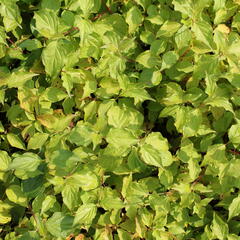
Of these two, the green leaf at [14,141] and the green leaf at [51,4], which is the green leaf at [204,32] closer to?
the green leaf at [51,4]

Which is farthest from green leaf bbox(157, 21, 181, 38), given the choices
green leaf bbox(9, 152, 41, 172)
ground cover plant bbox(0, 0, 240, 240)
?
green leaf bbox(9, 152, 41, 172)

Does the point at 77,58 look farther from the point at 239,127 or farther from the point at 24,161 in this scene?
the point at 239,127

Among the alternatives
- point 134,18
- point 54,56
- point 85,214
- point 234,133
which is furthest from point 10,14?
point 234,133

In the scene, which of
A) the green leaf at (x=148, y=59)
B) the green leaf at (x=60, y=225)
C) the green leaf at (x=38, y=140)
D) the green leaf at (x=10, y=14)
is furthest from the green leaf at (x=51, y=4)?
the green leaf at (x=60, y=225)

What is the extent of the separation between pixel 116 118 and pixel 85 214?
16.7 inches

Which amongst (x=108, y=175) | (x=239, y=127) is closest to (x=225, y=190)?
(x=239, y=127)

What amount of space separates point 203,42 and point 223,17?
1.06ft

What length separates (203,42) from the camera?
159cm

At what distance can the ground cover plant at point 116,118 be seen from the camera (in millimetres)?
1600

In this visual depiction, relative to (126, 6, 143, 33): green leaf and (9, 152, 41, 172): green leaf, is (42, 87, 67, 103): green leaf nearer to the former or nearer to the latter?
(9, 152, 41, 172): green leaf

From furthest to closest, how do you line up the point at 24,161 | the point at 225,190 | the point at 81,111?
1. the point at 81,111
2. the point at 225,190
3. the point at 24,161

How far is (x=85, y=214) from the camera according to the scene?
165 centimetres

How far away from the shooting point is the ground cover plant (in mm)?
1600

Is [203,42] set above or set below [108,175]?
above
